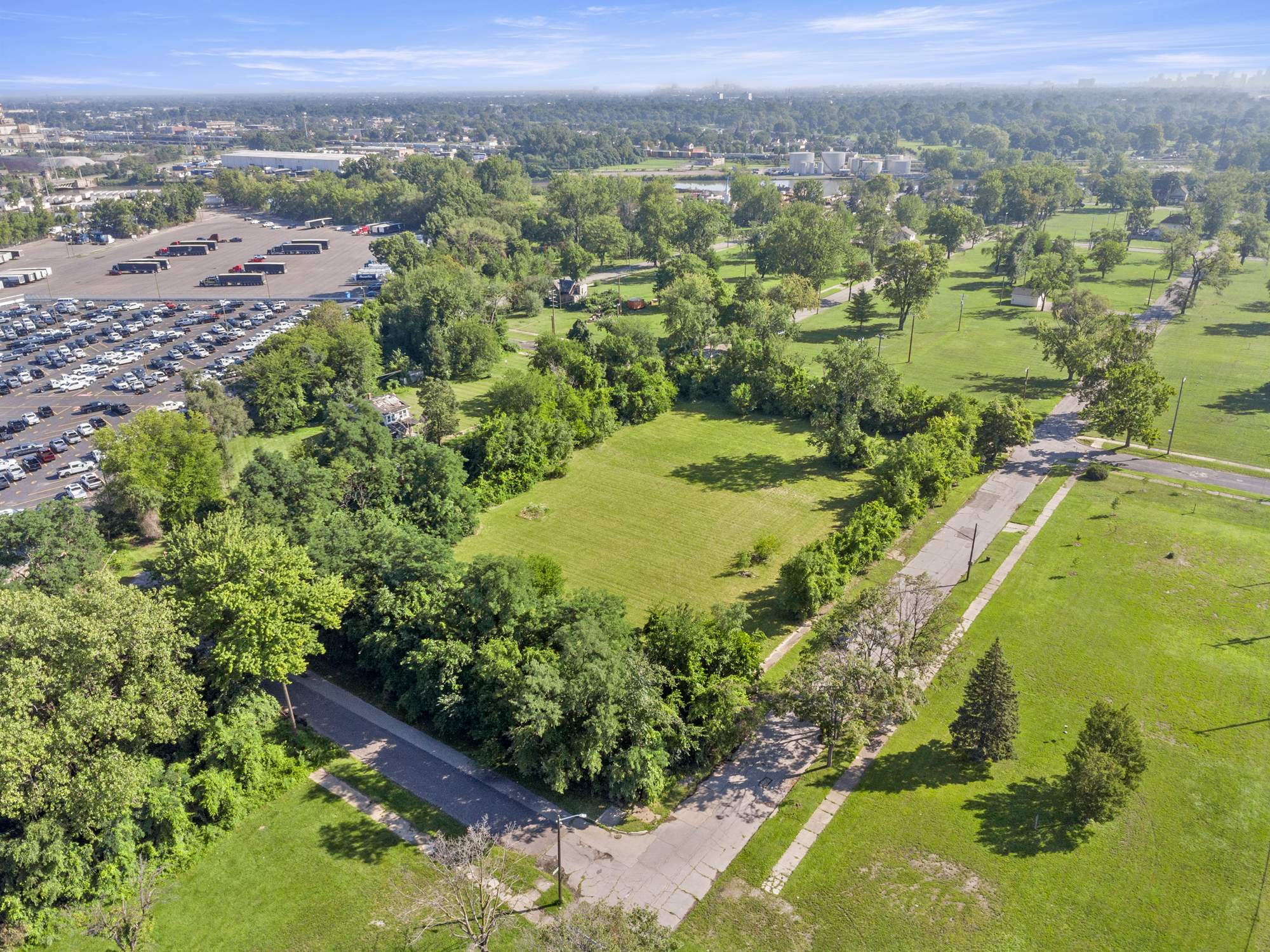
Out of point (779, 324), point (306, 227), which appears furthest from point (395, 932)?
point (306, 227)

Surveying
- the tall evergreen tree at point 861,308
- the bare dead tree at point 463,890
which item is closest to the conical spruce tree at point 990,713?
the bare dead tree at point 463,890

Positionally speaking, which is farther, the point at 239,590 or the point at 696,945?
the point at 239,590

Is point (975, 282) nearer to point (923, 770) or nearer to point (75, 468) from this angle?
point (923, 770)

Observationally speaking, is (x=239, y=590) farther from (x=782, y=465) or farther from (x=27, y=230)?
(x=27, y=230)

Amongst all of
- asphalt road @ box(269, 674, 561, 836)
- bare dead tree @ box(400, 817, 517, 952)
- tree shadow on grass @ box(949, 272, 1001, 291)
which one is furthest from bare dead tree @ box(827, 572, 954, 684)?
tree shadow on grass @ box(949, 272, 1001, 291)

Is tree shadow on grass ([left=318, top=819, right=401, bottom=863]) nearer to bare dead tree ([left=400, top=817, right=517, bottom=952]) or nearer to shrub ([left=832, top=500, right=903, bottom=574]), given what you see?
bare dead tree ([left=400, top=817, right=517, bottom=952])
